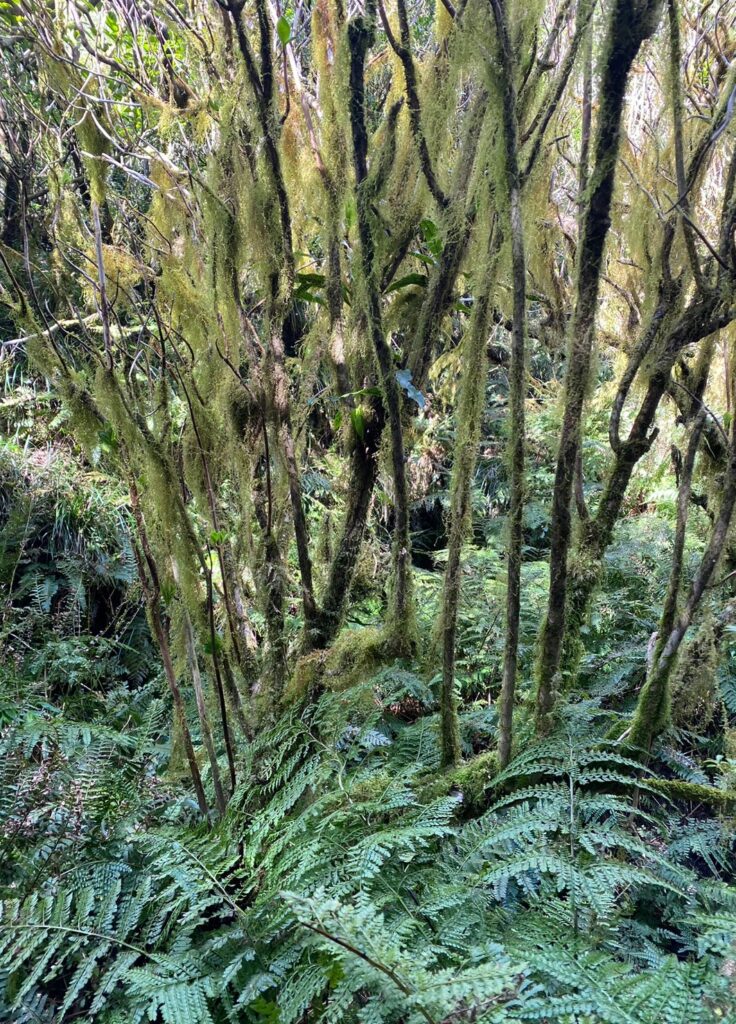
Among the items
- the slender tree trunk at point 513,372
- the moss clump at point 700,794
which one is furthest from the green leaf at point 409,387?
the moss clump at point 700,794

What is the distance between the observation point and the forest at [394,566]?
102 cm

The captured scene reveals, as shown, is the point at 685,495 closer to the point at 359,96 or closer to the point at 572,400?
the point at 572,400

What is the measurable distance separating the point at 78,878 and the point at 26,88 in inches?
179

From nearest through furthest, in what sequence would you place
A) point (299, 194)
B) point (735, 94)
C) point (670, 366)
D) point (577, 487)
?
point (735, 94) < point (670, 366) < point (577, 487) < point (299, 194)

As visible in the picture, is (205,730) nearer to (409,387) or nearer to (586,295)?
(409,387)

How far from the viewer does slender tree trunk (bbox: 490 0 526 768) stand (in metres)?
1.14

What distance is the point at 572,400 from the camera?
1.21m

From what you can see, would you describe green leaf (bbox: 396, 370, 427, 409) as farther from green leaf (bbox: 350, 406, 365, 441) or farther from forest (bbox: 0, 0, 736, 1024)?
green leaf (bbox: 350, 406, 365, 441)

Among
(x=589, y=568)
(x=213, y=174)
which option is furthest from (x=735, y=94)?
(x=213, y=174)

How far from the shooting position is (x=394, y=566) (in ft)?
5.41

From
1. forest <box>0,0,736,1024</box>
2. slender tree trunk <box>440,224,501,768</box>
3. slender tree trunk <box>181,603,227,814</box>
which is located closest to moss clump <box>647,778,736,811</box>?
forest <box>0,0,736,1024</box>

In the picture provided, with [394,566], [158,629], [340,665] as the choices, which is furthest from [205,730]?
[394,566]

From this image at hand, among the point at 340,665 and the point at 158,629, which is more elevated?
the point at 158,629

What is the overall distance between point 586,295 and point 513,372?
0.19 meters
